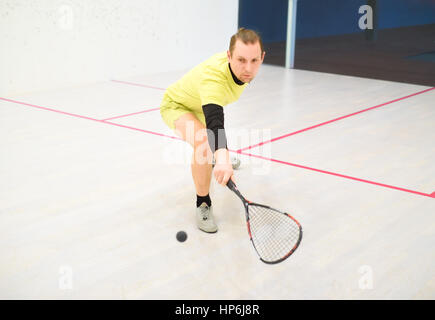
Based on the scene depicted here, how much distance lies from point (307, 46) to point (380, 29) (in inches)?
102

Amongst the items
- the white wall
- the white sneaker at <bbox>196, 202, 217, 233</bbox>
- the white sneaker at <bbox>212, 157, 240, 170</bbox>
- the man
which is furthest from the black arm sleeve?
the white wall

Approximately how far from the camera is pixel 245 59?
1915 millimetres

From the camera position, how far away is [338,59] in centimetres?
673

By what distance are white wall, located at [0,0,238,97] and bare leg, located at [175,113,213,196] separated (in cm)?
296

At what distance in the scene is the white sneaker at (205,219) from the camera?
2.14m

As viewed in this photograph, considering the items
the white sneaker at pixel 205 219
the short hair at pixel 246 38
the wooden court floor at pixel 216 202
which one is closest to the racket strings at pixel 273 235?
the wooden court floor at pixel 216 202

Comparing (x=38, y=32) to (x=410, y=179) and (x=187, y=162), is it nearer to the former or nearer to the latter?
(x=187, y=162)

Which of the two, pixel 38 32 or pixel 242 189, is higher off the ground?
pixel 38 32

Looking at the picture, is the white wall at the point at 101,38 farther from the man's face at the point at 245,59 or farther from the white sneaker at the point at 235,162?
the man's face at the point at 245,59

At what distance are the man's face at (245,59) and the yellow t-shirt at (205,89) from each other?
0.07 metres

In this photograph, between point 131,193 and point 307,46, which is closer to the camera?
point 131,193

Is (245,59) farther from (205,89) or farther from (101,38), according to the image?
(101,38)
